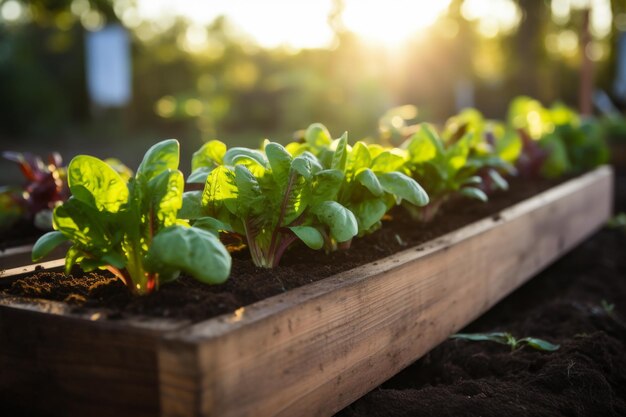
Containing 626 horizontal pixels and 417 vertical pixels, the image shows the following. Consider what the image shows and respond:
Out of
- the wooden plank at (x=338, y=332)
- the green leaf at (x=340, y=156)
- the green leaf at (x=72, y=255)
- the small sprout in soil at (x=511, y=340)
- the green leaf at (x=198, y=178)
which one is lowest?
the small sprout in soil at (x=511, y=340)

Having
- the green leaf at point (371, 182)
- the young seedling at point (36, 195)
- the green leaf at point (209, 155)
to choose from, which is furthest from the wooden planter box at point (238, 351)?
the young seedling at point (36, 195)

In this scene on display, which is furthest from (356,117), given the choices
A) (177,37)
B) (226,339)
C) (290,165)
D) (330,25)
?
(177,37)

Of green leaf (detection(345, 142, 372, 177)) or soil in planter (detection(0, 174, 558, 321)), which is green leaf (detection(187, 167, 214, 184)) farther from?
green leaf (detection(345, 142, 372, 177))

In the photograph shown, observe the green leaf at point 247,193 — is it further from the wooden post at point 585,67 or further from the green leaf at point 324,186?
the wooden post at point 585,67

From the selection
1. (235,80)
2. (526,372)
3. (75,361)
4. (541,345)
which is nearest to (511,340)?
(541,345)

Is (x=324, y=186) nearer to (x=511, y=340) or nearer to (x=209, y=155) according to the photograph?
(x=209, y=155)

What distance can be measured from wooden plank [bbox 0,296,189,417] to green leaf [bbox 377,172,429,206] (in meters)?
0.80

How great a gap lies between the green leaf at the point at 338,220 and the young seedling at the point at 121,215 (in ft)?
1.16

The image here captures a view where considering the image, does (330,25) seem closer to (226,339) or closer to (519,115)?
(519,115)

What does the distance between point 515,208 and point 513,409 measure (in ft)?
4.42

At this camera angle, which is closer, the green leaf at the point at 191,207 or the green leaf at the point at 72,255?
the green leaf at the point at 72,255

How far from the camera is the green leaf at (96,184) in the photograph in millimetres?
1435

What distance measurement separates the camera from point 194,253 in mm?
1271

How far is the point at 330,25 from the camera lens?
30.6ft
